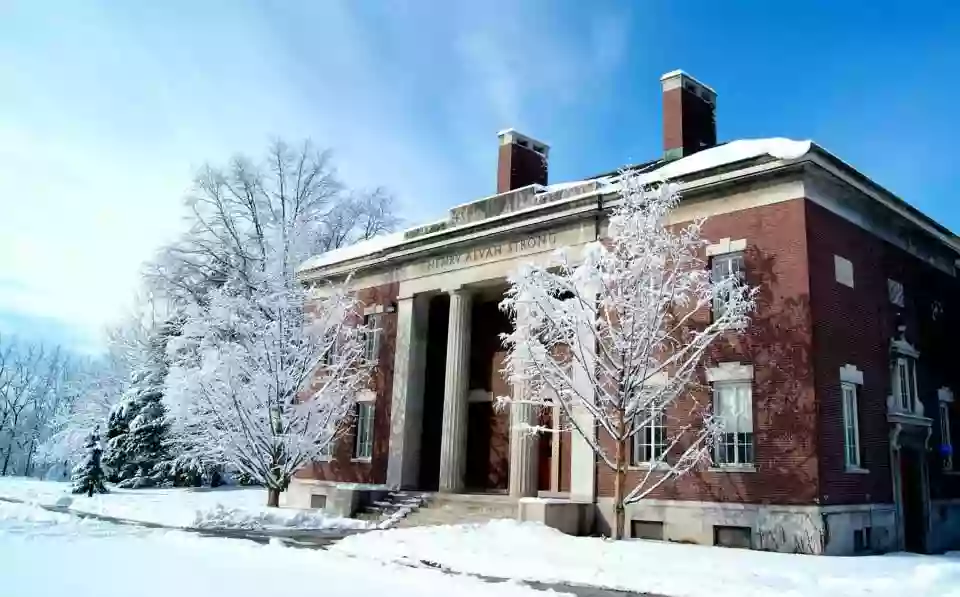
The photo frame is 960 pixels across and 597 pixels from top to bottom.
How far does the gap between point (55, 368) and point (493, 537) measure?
7563 cm

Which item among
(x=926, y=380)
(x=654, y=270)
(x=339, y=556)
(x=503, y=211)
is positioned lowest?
(x=339, y=556)

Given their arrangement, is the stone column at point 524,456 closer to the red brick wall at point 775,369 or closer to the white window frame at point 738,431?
the red brick wall at point 775,369

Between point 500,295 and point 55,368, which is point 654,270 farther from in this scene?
point 55,368

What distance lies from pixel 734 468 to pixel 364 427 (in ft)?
44.9

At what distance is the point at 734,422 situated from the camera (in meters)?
17.2

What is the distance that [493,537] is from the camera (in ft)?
51.3

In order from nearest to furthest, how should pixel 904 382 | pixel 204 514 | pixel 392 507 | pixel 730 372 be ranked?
pixel 730 372 → pixel 904 382 → pixel 204 514 → pixel 392 507

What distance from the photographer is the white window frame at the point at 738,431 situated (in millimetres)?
16859

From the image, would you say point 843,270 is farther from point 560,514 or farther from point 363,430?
point 363,430

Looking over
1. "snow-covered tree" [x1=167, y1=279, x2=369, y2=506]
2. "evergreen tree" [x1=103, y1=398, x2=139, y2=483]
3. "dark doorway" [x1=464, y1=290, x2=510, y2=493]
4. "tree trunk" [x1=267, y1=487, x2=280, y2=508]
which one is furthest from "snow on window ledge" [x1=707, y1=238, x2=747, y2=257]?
"evergreen tree" [x1=103, y1=398, x2=139, y2=483]

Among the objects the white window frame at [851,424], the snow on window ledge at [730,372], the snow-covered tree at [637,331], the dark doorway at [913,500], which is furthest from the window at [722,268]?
the dark doorway at [913,500]

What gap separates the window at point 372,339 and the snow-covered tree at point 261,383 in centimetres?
138

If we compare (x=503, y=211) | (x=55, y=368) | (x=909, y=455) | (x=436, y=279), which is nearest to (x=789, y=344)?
(x=909, y=455)

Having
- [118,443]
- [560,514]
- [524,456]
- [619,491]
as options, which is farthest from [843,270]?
[118,443]
